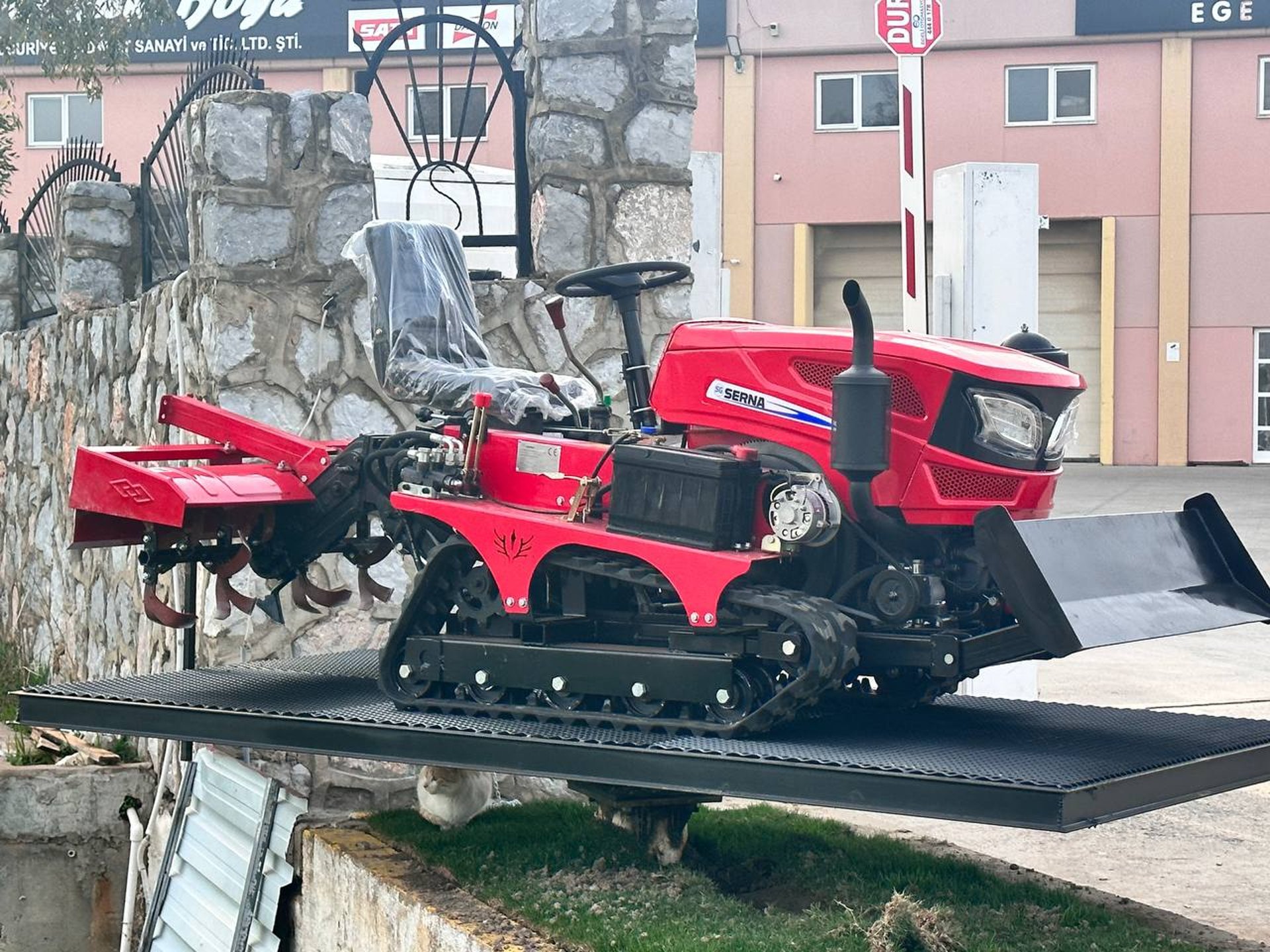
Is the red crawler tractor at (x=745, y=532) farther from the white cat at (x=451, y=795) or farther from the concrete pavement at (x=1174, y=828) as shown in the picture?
the white cat at (x=451, y=795)

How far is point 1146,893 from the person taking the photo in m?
5.27

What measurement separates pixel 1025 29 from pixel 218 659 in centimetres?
2109

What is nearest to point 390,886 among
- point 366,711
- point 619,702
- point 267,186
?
point 366,711

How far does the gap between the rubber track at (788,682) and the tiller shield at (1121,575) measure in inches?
14.8

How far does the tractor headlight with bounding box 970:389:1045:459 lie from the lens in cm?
381

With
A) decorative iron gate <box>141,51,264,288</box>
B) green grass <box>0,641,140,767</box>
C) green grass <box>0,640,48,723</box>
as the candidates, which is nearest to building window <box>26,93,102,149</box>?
green grass <box>0,640,48,723</box>

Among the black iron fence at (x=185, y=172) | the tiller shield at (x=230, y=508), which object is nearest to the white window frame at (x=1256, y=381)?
the black iron fence at (x=185, y=172)

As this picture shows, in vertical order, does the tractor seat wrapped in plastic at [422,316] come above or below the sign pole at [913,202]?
below

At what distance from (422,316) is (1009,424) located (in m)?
1.97

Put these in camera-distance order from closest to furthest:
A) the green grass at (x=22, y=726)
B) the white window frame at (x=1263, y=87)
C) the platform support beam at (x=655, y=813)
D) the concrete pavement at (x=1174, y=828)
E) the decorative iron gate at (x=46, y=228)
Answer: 1. the platform support beam at (x=655, y=813)
2. the concrete pavement at (x=1174, y=828)
3. the green grass at (x=22, y=726)
4. the decorative iron gate at (x=46, y=228)
5. the white window frame at (x=1263, y=87)

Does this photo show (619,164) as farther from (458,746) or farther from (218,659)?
(458,746)

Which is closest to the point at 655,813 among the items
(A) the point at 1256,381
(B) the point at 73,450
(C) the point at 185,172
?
(C) the point at 185,172

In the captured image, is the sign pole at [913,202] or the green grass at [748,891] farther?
the sign pole at [913,202]

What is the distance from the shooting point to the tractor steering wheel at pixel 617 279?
4.54m
